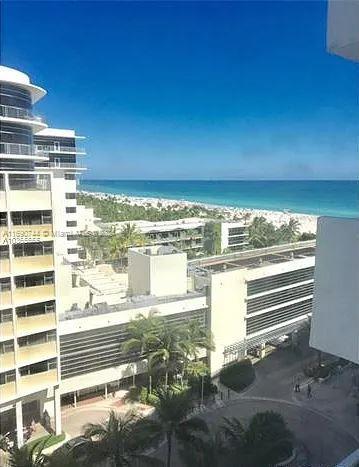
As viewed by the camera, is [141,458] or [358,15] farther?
[141,458]

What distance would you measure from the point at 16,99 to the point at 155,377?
A: 10822mm

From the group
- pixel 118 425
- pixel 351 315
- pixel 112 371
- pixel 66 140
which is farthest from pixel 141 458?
pixel 66 140

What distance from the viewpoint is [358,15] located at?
2.87 m

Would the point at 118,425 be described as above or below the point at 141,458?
above

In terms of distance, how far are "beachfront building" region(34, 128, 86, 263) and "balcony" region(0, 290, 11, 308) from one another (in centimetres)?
1655

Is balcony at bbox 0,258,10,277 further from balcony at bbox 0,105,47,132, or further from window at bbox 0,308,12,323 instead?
balcony at bbox 0,105,47,132

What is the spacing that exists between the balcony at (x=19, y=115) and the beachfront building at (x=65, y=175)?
11917 mm

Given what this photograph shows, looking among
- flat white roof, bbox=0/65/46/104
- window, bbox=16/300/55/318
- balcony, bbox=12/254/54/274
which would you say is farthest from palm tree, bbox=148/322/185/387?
flat white roof, bbox=0/65/46/104

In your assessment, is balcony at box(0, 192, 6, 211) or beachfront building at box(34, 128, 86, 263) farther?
beachfront building at box(34, 128, 86, 263)

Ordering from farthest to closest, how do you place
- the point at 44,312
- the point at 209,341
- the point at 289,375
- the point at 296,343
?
the point at 296,343 < the point at 289,375 < the point at 209,341 < the point at 44,312

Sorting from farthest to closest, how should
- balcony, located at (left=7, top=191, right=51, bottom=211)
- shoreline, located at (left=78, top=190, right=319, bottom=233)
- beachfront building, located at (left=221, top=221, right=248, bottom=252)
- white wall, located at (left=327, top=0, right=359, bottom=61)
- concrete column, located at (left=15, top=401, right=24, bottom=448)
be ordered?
shoreline, located at (left=78, top=190, right=319, bottom=233), beachfront building, located at (left=221, top=221, right=248, bottom=252), concrete column, located at (left=15, top=401, right=24, bottom=448), balcony, located at (left=7, top=191, right=51, bottom=211), white wall, located at (left=327, top=0, right=359, bottom=61)

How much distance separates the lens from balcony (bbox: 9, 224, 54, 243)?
37.4 ft

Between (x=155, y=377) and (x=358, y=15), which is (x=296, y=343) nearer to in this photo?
(x=155, y=377)

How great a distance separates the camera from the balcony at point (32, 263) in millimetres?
11555
